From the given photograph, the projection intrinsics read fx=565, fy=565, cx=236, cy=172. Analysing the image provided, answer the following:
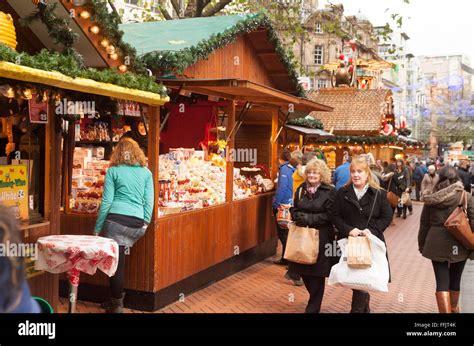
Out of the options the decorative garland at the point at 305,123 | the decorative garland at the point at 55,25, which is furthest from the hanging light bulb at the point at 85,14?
the decorative garland at the point at 305,123

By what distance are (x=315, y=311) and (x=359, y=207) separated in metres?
1.39

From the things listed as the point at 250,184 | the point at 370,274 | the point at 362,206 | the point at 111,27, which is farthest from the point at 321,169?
the point at 250,184

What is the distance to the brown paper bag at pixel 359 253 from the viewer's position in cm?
564

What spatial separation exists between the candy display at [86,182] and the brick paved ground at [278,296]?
121cm

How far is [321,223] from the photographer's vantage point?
634 centimetres

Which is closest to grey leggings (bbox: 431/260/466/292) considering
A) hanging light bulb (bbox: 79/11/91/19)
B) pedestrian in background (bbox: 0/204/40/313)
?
hanging light bulb (bbox: 79/11/91/19)

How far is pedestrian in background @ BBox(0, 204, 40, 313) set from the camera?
2.31 meters

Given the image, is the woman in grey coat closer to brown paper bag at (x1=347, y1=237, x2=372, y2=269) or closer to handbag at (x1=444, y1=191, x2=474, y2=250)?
handbag at (x1=444, y1=191, x2=474, y2=250)

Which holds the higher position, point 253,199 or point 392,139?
point 392,139

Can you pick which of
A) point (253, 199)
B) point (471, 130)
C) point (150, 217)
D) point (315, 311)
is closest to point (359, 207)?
point (315, 311)

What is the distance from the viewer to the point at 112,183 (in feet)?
20.5

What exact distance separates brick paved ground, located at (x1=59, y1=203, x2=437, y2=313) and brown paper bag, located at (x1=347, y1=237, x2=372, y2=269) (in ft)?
5.83

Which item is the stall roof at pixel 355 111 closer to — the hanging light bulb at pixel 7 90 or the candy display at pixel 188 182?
the candy display at pixel 188 182

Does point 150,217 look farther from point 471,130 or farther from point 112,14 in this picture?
point 471,130
